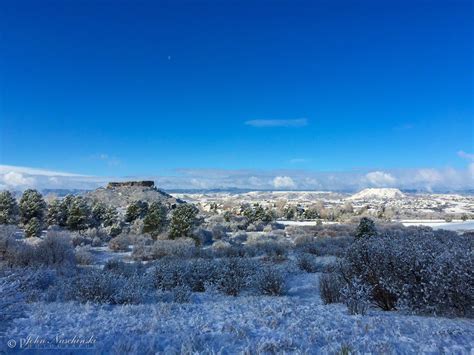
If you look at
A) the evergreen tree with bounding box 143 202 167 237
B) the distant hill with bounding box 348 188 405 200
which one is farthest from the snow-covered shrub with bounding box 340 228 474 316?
the distant hill with bounding box 348 188 405 200

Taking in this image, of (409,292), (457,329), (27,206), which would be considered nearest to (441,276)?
(409,292)

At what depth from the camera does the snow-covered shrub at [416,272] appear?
657 centimetres

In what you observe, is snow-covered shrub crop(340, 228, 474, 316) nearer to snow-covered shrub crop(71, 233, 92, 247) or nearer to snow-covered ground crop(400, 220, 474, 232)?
snow-covered shrub crop(71, 233, 92, 247)

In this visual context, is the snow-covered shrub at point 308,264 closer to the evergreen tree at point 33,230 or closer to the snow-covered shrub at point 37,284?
the snow-covered shrub at point 37,284

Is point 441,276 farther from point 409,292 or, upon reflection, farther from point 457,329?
point 457,329

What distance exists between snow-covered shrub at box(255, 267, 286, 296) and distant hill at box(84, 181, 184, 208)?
159ft

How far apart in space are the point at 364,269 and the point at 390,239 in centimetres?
103

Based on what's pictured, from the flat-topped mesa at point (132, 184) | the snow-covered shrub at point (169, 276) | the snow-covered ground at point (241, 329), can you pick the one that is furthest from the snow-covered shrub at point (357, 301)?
the flat-topped mesa at point (132, 184)

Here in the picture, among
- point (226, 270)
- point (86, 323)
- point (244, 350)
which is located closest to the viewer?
point (244, 350)

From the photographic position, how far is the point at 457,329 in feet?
17.2

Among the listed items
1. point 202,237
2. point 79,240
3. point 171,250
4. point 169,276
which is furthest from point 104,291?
point 202,237

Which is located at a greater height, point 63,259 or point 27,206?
point 27,206

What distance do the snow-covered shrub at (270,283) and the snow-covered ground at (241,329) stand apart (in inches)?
94.8

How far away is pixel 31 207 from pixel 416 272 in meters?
27.7
